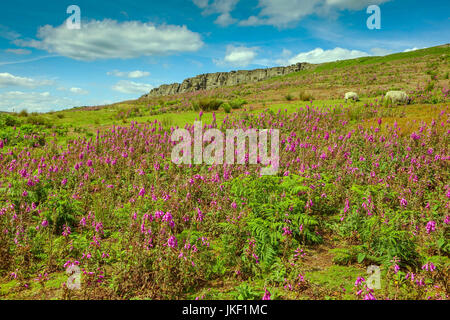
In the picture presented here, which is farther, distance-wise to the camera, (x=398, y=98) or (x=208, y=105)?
(x=208, y=105)

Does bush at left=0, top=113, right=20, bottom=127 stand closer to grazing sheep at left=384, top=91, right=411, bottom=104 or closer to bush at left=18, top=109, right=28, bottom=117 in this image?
bush at left=18, top=109, right=28, bottom=117

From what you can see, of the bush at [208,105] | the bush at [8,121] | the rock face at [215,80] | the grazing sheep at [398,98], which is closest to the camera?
the bush at [8,121]

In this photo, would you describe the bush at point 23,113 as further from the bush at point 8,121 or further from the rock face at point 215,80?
the rock face at point 215,80

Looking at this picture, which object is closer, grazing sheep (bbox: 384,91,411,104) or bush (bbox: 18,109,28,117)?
grazing sheep (bbox: 384,91,411,104)

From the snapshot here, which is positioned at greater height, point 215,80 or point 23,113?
point 215,80

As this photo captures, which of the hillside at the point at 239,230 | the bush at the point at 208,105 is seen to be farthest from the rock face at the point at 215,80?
the hillside at the point at 239,230

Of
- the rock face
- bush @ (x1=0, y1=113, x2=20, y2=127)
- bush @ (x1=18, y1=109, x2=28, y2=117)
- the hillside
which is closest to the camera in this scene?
the hillside

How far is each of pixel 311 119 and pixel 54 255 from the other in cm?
910

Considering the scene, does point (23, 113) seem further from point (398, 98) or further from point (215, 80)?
point (215, 80)

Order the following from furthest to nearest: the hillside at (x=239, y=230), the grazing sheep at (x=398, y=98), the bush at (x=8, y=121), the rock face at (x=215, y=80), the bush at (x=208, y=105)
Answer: the rock face at (x=215, y=80) < the bush at (x=208, y=105) < the grazing sheep at (x=398, y=98) < the bush at (x=8, y=121) < the hillside at (x=239, y=230)

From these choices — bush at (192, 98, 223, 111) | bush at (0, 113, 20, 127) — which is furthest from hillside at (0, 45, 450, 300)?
bush at (192, 98, 223, 111)

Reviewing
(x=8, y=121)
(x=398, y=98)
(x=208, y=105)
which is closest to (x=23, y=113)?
(x=8, y=121)
